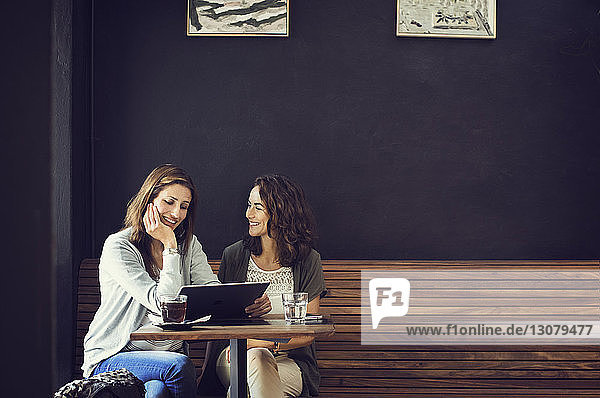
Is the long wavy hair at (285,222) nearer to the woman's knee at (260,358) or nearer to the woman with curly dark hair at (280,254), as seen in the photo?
the woman with curly dark hair at (280,254)

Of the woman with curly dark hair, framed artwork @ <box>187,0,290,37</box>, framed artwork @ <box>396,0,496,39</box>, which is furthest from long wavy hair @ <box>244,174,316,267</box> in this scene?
framed artwork @ <box>396,0,496,39</box>

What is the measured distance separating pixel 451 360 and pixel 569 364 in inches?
22.6

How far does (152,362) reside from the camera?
2.71 metres

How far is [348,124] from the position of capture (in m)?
4.29

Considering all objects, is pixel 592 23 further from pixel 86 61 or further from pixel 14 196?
pixel 14 196

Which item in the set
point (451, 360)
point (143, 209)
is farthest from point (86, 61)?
point (451, 360)

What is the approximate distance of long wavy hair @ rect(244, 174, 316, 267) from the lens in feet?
11.0

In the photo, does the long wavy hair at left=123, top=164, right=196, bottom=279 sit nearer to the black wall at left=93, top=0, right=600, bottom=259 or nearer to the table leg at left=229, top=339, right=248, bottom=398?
the table leg at left=229, top=339, right=248, bottom=398

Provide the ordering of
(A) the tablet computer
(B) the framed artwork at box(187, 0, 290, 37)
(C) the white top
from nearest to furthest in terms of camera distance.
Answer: (A) the tablet computer → (C) the white top → (B) the framed artwork at box(187, 0, 290, 37)

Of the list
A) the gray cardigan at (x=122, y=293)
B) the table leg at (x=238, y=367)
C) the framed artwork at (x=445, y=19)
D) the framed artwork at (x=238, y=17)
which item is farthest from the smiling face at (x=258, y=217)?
the framed artwork at (x=445, y=19)

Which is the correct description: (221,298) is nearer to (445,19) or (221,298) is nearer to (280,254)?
(280,254)

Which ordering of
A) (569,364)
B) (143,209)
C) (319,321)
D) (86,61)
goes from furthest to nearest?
(86,61), (569,364), (143,209), (319,321)

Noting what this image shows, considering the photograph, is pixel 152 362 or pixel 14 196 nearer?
pixel 14 196

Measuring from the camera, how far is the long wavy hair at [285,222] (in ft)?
11.0
